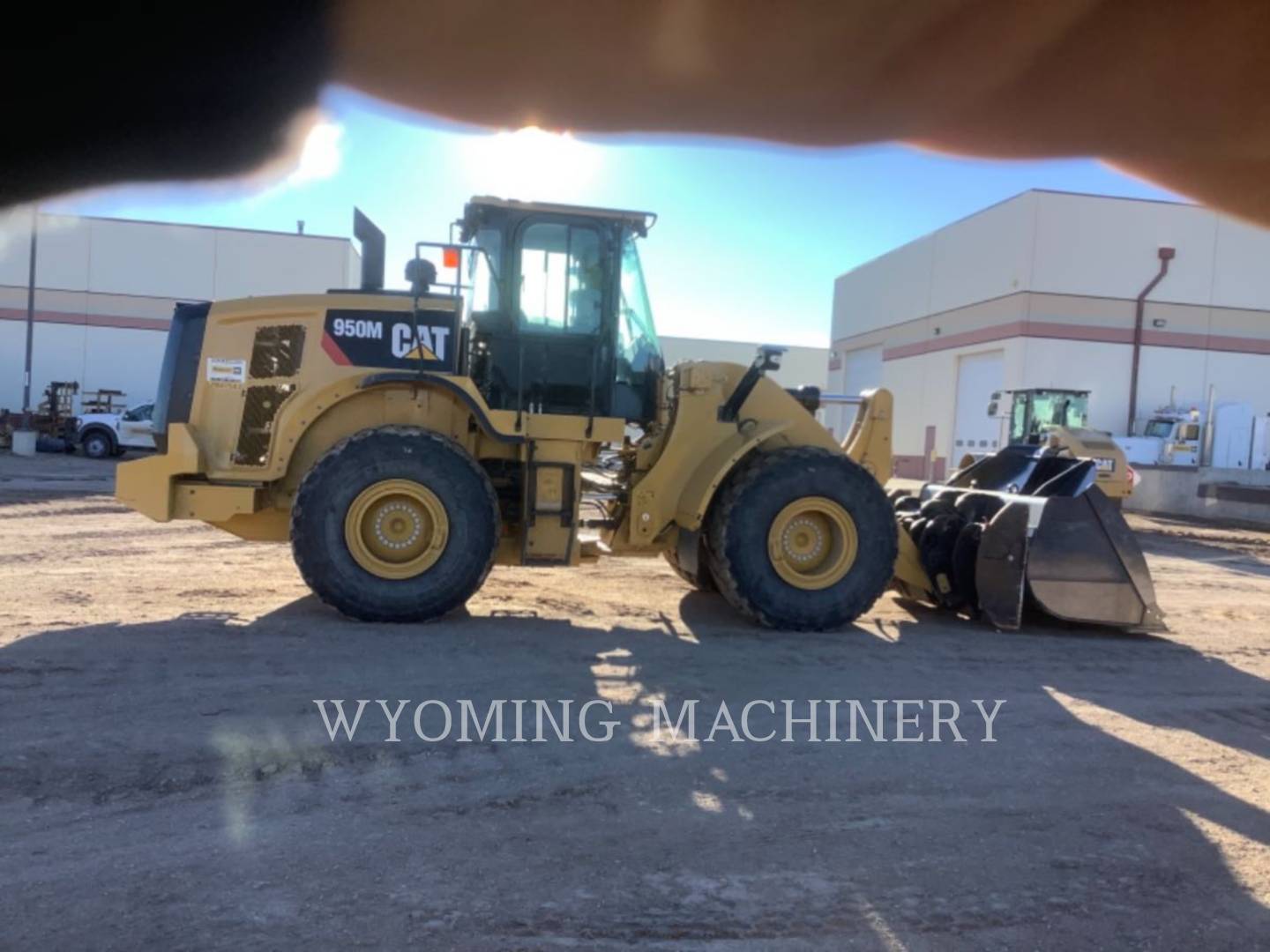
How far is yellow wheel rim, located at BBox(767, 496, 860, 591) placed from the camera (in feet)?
18.4

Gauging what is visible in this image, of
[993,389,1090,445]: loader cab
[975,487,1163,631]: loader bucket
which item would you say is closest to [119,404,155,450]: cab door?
[993,389,1090,445]: loader cab

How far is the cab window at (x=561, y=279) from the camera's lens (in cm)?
573

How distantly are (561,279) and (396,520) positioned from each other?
1.84m

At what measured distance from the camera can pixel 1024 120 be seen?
6.69 feet

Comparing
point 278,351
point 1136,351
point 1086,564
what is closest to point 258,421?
point 278,351

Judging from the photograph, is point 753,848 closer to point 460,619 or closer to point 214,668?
point 214,668

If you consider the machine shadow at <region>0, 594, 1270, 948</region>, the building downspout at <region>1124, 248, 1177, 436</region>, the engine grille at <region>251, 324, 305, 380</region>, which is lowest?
the machine shadow at <region>0, 594, 1270, 948</region>

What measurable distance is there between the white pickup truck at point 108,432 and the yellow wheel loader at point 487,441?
20308 millimetres

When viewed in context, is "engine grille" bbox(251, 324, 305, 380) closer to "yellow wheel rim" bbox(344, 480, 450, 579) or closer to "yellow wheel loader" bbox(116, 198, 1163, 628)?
"yellow wheel loader" bbox(116, 198, 1163, 628)

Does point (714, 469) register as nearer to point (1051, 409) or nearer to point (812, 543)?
point (812, 543)

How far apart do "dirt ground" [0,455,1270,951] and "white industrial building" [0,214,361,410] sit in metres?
27.7

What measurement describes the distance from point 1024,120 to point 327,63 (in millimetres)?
2078

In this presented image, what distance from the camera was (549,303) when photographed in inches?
227

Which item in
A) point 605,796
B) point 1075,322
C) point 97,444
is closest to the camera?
point 605,796
